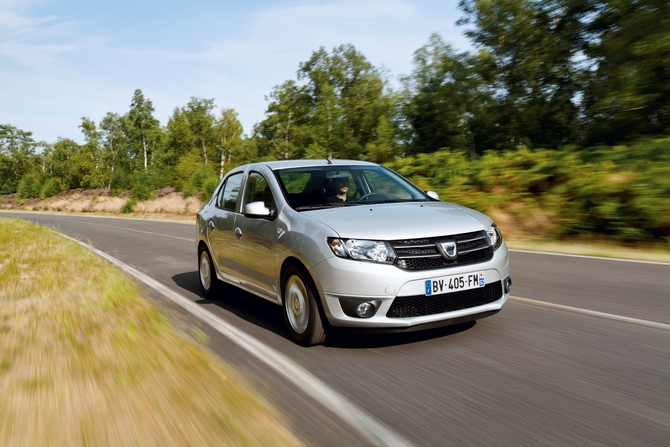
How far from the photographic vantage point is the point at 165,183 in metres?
54.0

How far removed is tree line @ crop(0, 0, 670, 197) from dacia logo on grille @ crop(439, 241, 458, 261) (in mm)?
15068

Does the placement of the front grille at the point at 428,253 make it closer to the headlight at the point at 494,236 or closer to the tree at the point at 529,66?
the headlight at the point at 494,236

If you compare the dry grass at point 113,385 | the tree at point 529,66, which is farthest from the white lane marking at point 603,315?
the tree at point 529,66

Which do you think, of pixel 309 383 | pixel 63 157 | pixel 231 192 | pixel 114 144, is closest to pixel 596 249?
pixel 231 192

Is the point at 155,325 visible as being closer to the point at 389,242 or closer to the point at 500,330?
the point at 389,242

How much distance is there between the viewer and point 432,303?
516 centimetres

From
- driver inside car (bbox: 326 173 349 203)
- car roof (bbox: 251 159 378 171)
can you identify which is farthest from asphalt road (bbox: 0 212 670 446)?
car roof (bbox: 251 159 378 171)

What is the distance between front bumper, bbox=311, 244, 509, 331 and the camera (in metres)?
5.05

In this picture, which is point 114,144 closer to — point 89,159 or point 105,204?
point 89,159

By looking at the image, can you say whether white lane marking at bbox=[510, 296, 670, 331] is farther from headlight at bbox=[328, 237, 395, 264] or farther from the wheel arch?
the wheel arch

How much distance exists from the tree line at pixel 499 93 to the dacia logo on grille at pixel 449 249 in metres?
15.1

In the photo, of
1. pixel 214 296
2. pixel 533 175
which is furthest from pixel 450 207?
pixel 533 175

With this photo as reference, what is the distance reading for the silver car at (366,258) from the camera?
5102mm

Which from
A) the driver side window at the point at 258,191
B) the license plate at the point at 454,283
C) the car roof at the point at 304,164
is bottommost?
the license plate at the point at 454,283
